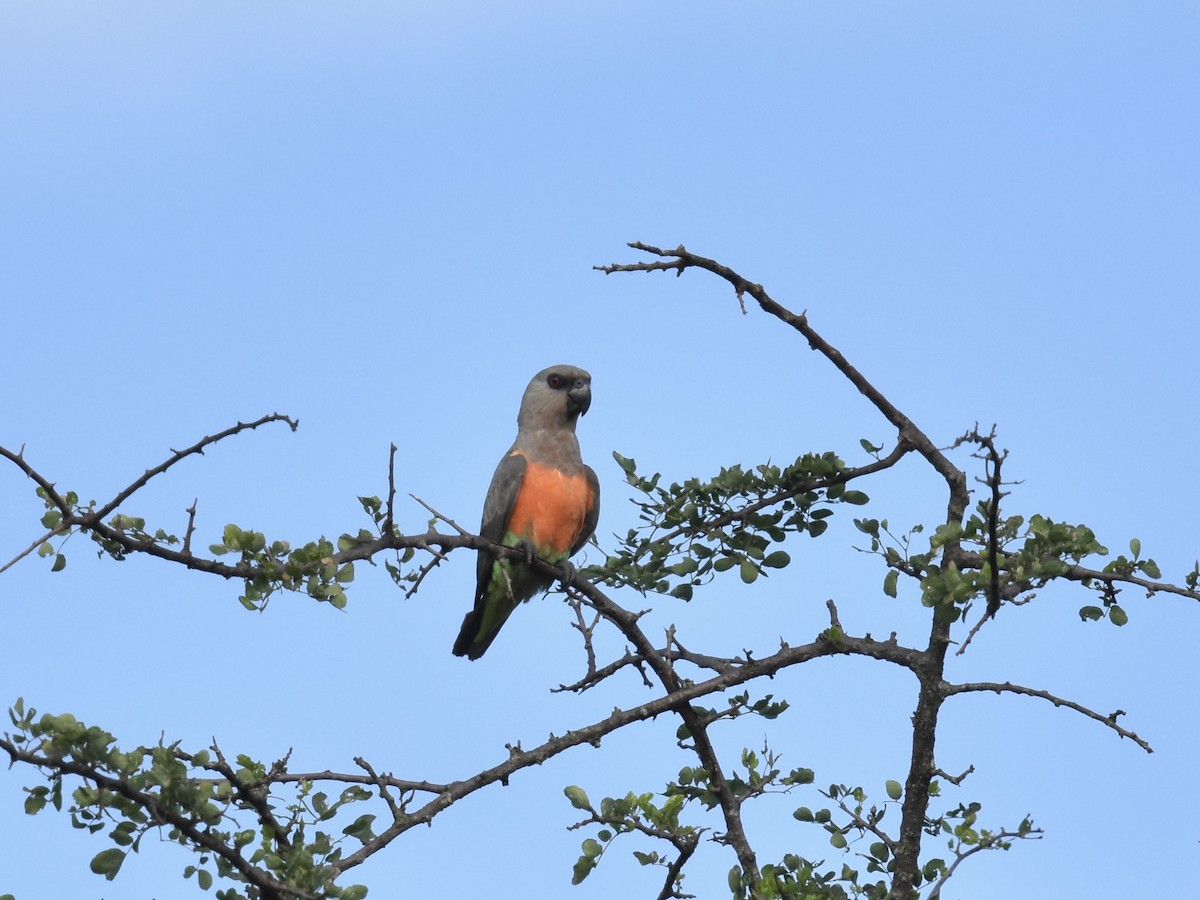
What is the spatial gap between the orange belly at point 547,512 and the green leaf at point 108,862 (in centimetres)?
399

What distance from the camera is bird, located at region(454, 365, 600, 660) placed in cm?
769

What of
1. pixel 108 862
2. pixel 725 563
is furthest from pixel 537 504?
pixel 108 862

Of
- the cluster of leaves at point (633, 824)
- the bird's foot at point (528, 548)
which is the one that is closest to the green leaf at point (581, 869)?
the cluster of leaves at point (633, 824)

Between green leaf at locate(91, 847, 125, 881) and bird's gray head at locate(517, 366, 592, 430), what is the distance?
4.66 meters

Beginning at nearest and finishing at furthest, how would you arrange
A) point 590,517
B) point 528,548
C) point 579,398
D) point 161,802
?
point 161,802 < point 528,548 < point 590,517 < point 579,398

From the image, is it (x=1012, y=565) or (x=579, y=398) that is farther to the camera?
(x=579, y=398)

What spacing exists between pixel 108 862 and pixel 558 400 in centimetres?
481

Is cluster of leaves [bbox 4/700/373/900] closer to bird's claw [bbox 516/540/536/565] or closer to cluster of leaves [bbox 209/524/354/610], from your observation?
cluster of leaves [bbox 209/524/354/610]

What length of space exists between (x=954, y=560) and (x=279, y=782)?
2572 millimetres

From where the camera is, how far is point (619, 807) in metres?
5.24

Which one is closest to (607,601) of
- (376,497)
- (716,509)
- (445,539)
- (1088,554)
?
(716,509)

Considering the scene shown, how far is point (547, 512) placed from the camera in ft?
25.3

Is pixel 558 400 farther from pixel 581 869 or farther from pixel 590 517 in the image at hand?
pixel 581 869

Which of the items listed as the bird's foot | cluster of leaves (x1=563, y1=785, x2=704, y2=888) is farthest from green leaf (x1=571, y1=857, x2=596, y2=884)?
the bird's foot
